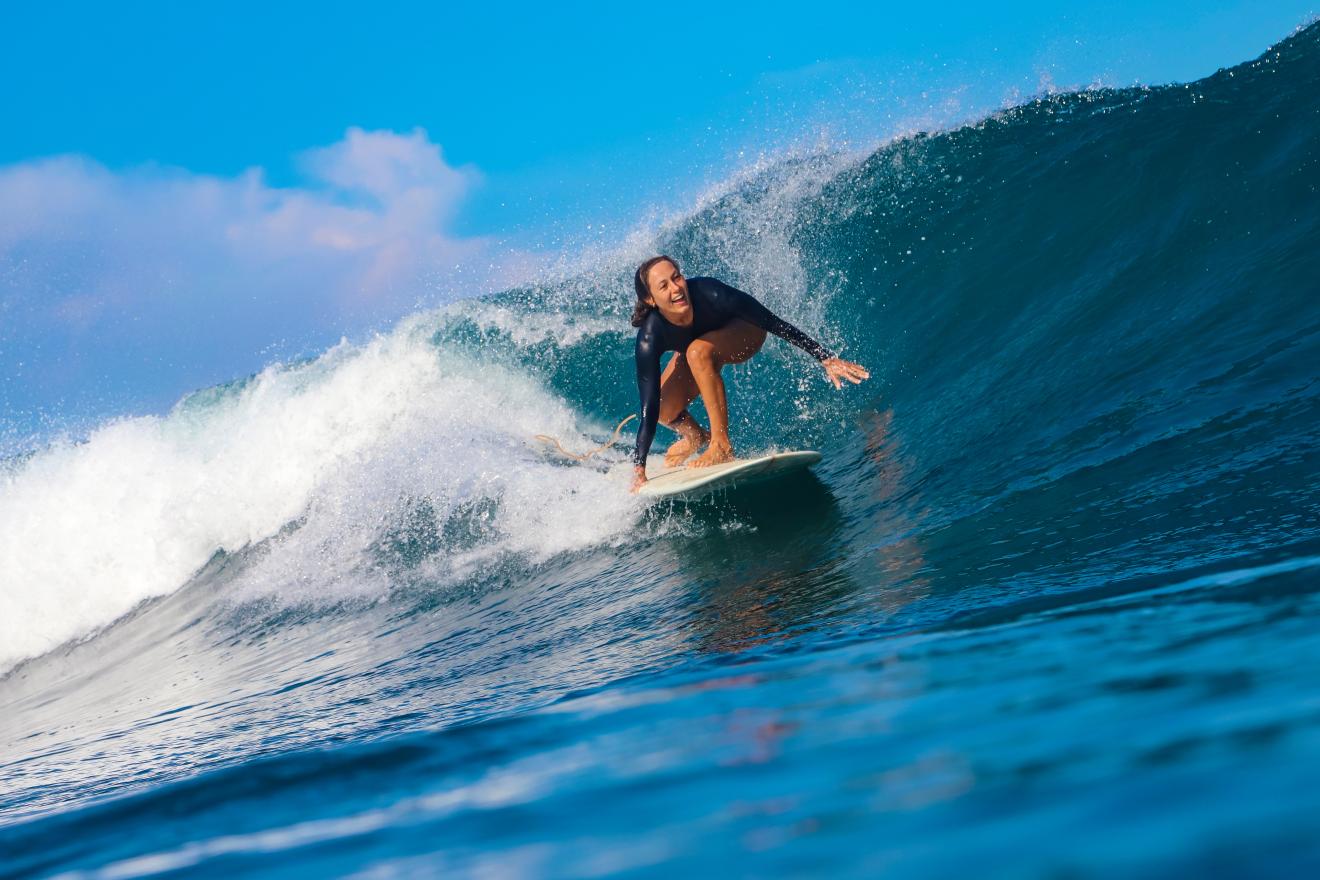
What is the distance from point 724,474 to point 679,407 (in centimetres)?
131

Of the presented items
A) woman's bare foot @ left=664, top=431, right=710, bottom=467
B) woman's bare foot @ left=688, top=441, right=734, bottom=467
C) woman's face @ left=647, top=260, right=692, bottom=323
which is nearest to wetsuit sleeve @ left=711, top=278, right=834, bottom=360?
woman's face @ left=647, top=260, right=692, bottom=323

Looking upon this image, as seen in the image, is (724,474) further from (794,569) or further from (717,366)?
(794,569)

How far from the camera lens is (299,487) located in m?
10.0

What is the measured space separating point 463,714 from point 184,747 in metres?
1.23

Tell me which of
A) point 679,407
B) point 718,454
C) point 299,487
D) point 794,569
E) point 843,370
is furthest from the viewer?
point 299,487

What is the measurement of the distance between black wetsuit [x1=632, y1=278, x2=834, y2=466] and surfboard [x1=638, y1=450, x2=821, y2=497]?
0.19 meters

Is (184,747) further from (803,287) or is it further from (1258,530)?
(803,287)

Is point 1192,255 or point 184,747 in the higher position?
point 1192,255

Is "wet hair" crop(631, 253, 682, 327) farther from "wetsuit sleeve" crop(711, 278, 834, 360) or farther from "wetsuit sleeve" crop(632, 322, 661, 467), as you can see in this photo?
"wetsuit sleeve" crop(711, 278, 834, 360)

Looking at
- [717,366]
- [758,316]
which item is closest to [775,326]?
[758,316]

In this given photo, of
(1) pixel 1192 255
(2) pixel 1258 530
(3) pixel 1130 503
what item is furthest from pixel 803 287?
(2) pixel 1258 530

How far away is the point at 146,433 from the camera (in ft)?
42.1

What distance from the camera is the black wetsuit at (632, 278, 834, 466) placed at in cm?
591

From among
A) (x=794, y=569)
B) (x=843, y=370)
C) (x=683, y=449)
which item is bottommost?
(x=794, y=569)
